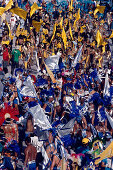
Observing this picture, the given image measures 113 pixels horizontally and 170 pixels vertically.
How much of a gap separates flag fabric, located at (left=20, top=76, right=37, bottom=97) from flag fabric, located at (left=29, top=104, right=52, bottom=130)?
117cm

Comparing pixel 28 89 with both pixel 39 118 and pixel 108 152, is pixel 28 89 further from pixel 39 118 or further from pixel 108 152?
pixel 108 152

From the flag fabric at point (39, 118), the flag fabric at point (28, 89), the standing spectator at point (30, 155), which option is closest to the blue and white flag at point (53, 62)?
the flag fabric at point (28, 89)

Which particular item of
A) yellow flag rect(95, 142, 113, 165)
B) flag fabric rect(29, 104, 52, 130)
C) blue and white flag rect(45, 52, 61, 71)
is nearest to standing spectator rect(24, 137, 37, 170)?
flag fabric rect(29, 104, 52, 130)

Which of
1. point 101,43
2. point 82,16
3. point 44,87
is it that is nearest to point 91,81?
point 44,87

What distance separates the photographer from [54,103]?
10398 mm

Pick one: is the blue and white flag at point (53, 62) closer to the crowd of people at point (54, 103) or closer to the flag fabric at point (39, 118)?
the crowd of people at point (54, 103)

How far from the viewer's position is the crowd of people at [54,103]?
299 inches

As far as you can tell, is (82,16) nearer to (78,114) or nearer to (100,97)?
(100,97)

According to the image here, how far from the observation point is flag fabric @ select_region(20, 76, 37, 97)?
32.2ft

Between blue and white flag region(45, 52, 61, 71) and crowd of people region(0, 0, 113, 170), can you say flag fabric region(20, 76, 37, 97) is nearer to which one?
crowd of people region(0, 0, 113, 170)

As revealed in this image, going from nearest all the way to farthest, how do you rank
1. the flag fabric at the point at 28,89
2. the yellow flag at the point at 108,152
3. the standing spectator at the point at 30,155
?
the yellow flag at the point at 108,152, the standing spectator at the point at 30,155, the flag fabric at the point at 28,89

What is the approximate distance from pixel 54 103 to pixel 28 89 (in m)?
0.90

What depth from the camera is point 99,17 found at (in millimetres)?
22312

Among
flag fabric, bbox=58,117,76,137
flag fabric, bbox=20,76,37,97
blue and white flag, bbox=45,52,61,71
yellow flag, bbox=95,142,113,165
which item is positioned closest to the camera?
yellow flag, bbox=95,142,113,165
